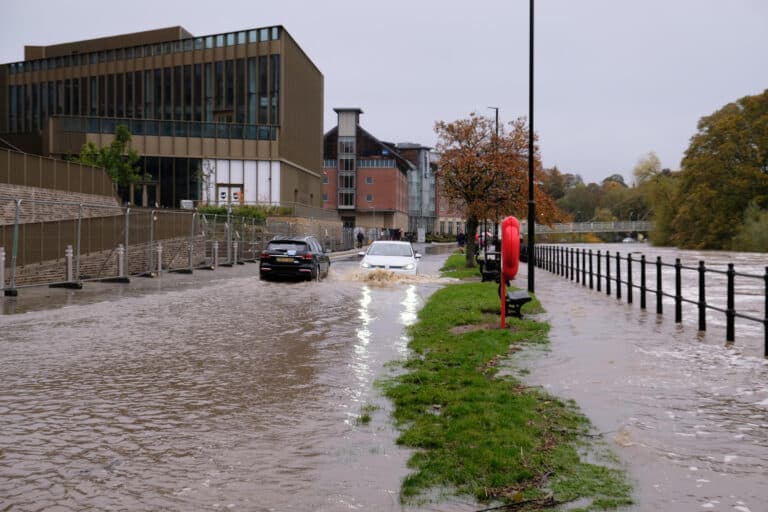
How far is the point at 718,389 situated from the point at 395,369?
3.55 m

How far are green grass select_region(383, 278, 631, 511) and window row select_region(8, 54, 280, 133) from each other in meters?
63.7

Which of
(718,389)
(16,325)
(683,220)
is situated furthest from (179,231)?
(683,220)

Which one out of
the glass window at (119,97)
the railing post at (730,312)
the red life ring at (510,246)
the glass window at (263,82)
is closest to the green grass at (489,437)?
the red life ring at (510,246)

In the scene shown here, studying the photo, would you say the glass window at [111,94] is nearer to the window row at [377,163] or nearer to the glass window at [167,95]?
the glass window at [167,95]

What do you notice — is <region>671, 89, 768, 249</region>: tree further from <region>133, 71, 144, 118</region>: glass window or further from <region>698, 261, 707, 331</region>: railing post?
<region>698, 261, 707, 331</region>: railing post

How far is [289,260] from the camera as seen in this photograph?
26.0 metres

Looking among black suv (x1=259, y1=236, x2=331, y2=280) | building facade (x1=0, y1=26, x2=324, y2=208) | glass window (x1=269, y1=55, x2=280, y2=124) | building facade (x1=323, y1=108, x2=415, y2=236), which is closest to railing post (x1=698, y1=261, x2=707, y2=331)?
black suv (x1=259, y1=236, x2=331, y2=280)

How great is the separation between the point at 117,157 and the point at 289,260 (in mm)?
40597

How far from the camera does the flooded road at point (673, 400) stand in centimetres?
517

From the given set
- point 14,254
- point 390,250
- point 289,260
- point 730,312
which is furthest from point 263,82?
point 730,312

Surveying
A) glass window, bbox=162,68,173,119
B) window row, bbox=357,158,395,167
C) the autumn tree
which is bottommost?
the autumn tree

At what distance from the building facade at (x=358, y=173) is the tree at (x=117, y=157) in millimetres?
52408

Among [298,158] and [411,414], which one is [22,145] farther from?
[411,414]

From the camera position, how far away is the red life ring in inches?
488
